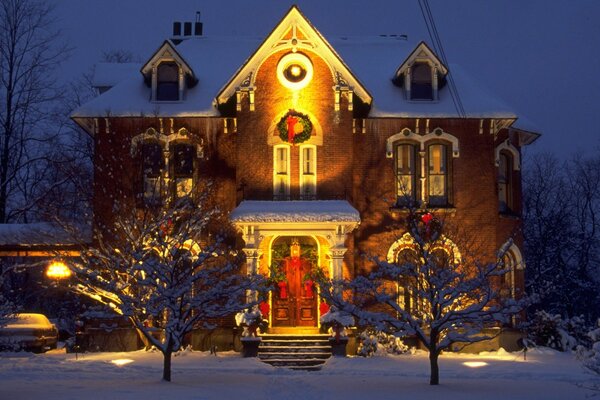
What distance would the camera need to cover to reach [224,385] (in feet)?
60.6

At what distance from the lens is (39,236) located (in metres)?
27.9

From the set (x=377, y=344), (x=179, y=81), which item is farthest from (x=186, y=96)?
(x=377, y=344)

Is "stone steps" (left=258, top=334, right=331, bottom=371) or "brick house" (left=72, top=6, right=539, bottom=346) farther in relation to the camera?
"brick house" (left=72, top=6, right=539, bottom=346)

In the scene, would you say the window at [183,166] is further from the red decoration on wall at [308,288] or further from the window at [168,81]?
the red decoration on wall at [308,288]

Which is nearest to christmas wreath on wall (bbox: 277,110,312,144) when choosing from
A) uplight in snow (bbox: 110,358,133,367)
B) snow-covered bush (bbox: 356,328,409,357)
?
snow-covered bush (bbox: 356,328,409,357)

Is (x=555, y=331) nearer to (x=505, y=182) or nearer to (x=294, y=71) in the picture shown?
(x=505, y=182)

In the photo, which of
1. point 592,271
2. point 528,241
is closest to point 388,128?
point 528,241

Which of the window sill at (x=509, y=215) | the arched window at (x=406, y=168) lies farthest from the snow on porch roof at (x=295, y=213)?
the window sill at (x=509, y=215)

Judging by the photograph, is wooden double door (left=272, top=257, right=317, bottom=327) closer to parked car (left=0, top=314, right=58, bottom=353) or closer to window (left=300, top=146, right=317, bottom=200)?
window (left=300, top=146, right=317, bottom=200)

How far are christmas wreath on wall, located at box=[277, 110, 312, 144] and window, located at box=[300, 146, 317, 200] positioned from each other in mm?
384

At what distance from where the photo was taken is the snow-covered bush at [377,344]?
82.2 ft

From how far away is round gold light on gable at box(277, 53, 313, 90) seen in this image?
2662cm

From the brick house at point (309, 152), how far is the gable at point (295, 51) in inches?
1.6

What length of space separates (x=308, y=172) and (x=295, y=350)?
5.48 m
